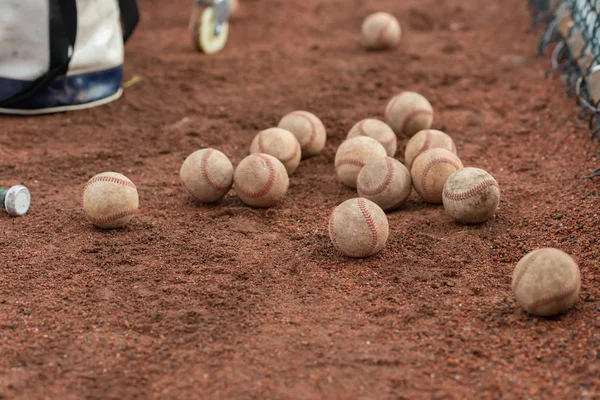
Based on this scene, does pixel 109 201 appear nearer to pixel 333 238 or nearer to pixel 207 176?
pixel 207 176

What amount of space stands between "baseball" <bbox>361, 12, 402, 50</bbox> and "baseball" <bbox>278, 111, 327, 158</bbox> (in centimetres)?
253

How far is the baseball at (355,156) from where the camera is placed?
15.7 feet

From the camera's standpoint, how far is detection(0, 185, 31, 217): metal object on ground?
4.50 m

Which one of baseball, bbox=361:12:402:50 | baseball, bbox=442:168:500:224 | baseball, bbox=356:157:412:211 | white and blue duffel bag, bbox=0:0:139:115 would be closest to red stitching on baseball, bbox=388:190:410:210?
baseball, bbox=356:157:412:211

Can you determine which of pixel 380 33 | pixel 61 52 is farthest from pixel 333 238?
pixel 380 33

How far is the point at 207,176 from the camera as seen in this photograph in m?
4.58

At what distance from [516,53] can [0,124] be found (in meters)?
5.14

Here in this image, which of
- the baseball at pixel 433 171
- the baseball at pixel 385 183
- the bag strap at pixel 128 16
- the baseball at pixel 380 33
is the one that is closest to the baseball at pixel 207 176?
the baseball at pixel 385 183

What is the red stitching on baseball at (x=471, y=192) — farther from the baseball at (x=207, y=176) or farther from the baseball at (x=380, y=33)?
the baseball at (x=380, y=33)

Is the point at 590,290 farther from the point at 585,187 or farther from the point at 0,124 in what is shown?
the point at 0,124

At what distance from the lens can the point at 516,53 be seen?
7.55 meters

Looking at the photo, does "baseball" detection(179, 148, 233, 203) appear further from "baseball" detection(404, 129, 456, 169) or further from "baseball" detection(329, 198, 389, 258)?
"baseball" detection(404, 129, 456, 169)

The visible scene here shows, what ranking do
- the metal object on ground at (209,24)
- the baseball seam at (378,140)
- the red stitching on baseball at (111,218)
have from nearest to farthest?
the red stitching on baseball at (111,218) < the baseball seam at (378,140) < the metal object on ground at (209,24)

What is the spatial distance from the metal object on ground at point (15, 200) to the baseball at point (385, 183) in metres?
2.15
